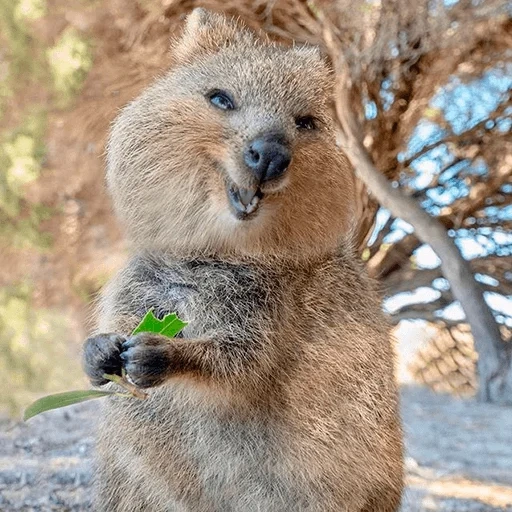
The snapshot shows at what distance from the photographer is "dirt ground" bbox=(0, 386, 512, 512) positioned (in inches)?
100

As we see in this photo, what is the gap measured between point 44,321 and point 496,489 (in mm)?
4397

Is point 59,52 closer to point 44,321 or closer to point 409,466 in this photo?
point 44,321

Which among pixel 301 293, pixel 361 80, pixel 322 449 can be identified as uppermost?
pixel 361 80

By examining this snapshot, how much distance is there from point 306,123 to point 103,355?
29.3 inches

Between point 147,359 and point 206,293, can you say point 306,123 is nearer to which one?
point 206,293

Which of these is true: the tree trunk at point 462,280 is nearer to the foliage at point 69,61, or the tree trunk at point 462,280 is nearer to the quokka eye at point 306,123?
the foliage at point 69,61

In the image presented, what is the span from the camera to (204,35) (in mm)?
1988

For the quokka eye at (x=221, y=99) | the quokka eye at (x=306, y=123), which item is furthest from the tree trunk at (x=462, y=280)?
the quokka eye at (x=221, y=99)

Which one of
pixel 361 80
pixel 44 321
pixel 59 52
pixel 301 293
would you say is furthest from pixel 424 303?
pixel 301 293

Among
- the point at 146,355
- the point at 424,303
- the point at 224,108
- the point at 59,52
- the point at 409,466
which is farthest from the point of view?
the point at 424,303

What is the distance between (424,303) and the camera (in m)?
7.90

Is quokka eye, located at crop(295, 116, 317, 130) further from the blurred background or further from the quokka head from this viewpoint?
the blurred background

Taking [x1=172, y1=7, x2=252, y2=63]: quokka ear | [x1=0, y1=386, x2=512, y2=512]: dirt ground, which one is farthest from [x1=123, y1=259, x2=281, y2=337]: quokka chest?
[x1=0, y1=386, x2=512, y2=512]: dirt ground

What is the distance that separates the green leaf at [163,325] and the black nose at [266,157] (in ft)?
1.20
